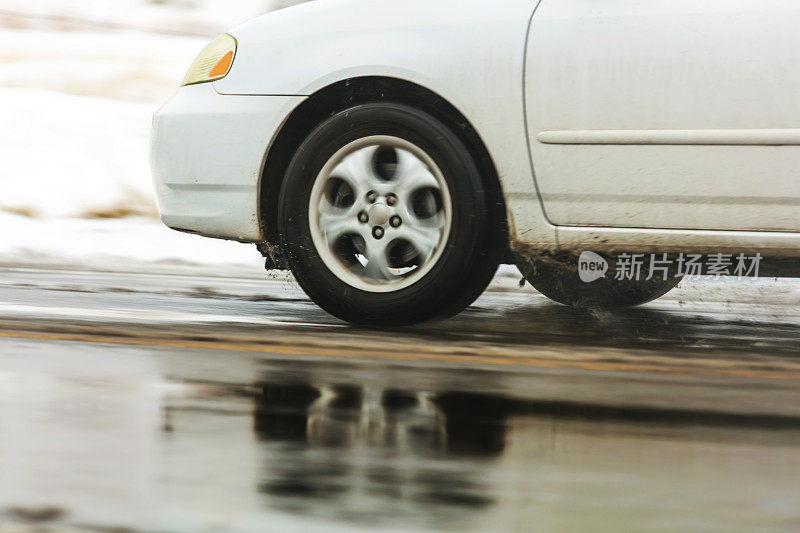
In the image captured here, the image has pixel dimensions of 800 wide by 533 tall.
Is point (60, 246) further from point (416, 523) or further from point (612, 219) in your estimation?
point (416, 523)

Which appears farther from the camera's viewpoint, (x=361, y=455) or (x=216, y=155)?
(x=216, y=155)

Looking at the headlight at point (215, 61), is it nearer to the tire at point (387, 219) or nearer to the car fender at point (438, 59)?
the car fender at point (438, 59)

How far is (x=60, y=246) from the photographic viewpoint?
8602mm

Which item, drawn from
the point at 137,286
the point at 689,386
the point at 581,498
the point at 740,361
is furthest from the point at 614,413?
the point at 137,286

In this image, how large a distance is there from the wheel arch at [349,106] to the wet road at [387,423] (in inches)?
19.9

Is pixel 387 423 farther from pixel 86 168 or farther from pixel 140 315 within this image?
pixel 86 168

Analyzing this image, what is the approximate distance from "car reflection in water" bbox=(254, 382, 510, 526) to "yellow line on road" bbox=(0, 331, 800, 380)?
62 centimetres

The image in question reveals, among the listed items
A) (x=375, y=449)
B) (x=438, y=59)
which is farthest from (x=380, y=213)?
(x=375, y=449)

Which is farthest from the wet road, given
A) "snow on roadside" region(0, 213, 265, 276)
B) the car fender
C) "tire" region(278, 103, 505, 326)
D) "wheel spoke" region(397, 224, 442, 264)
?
"snow on roadside" region(0, 213, 265, 276)

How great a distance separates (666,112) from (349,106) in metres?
1.26

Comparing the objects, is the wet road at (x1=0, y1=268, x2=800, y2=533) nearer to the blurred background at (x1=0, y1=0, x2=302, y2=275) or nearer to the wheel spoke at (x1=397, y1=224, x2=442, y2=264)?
the wheel spoke at (x1=397, y1=224, x2=442, y2=264)

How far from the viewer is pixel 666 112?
4.57 metres

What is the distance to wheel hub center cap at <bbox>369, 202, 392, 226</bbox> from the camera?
4.79 meters

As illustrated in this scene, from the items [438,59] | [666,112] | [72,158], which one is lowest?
[666,112]
